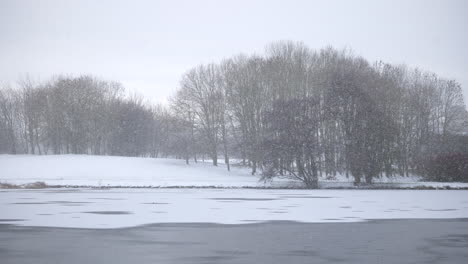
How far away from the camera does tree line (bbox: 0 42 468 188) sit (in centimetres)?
4872

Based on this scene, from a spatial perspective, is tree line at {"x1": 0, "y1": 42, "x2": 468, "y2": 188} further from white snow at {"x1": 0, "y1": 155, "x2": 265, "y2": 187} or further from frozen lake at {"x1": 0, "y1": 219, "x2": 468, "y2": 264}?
frozen lake at {"x1": 0, "y1": 219, "x2": 468, "y2": 264}

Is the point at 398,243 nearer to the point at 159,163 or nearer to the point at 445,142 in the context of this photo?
the point at 445,142

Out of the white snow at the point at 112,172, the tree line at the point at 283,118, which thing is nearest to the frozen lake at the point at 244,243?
the tree line at the point at 283,118

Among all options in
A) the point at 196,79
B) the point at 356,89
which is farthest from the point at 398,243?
the point at 196,79

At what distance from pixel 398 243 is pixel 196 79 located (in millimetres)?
57685

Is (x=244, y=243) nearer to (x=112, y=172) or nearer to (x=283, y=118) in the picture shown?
(x=283, y=118)

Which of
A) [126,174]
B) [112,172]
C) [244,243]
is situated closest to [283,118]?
[126,174]

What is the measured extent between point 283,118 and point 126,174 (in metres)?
21.3

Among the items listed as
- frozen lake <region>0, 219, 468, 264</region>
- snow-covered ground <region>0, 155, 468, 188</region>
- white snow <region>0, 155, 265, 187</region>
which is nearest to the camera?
frozen lake <region>0, 219, 468, 264</region>

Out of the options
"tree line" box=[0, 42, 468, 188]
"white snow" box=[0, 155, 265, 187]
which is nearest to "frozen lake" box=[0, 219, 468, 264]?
"tree line" box=[0, 42, 468, 188]

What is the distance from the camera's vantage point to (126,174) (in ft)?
195

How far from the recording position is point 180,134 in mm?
67375

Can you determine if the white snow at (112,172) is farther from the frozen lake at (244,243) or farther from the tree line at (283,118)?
the frozen lake at (244,243)

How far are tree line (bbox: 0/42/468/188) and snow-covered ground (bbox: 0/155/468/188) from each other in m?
1.95
